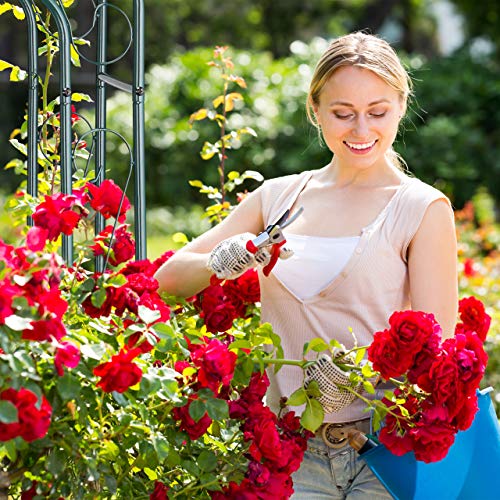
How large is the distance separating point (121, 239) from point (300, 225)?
563mm

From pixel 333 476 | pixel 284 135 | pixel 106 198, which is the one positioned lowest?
pixel 284 135

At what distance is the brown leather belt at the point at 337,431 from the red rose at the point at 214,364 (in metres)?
0.53

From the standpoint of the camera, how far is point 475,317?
243 cm

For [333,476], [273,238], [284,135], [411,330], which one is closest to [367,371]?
[411,330]

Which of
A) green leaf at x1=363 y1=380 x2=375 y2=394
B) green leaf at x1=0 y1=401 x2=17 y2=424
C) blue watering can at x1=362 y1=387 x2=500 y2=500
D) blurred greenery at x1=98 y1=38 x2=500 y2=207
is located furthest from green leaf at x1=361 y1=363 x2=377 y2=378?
blurred greenery at x1=98 y1=38 x2=500 y2=207

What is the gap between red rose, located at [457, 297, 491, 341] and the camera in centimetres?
243

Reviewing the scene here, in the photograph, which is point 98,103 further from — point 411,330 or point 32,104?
point 411,330

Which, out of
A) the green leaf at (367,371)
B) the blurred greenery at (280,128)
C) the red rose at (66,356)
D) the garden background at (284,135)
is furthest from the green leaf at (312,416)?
the blurred greenery at (280,128)

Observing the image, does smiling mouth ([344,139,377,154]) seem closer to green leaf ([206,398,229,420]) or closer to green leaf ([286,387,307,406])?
green leaf ([286,387,307,406])

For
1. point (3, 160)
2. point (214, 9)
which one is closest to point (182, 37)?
point (214, 9)

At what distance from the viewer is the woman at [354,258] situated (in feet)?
7.35

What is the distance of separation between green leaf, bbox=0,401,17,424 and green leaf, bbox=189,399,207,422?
0.37 meters

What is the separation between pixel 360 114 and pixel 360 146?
73 millimetres

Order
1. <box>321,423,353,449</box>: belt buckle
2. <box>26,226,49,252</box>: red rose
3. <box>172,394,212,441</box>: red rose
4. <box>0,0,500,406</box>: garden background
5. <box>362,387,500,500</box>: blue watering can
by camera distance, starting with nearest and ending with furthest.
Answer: <box>26,226,49,252</box>: red rose → <box>172,394,212,441</box>: red rose → <box>362,387,500,500</box>: blue watering can → <box>321,423,353,449</box>: belt buckle → <box>0,0,500,406</box>: garden background
